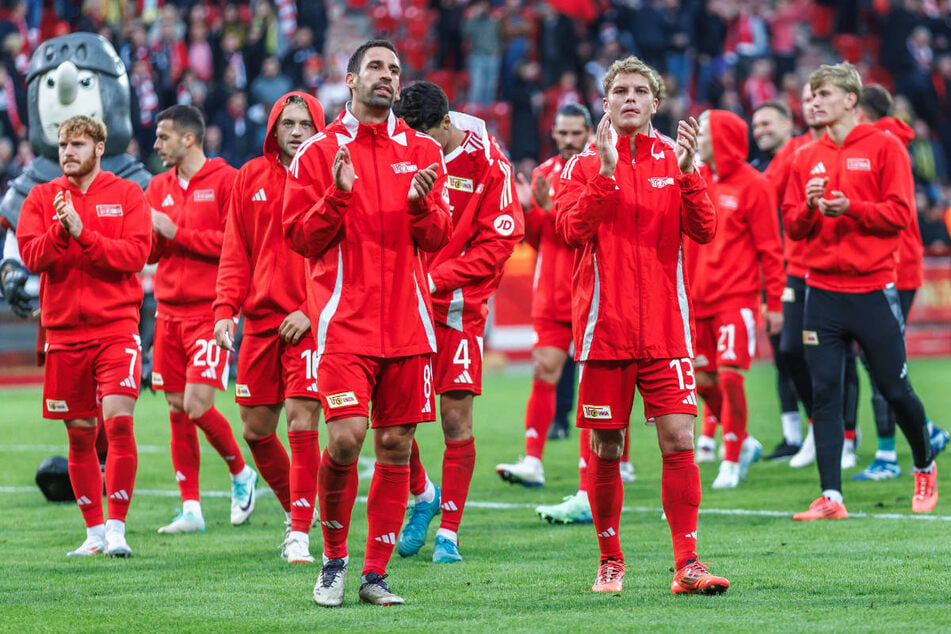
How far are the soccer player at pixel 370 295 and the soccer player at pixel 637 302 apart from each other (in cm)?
66

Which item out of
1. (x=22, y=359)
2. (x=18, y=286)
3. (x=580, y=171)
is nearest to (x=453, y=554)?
(x=580, y=171)

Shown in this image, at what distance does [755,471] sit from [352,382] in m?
5.35

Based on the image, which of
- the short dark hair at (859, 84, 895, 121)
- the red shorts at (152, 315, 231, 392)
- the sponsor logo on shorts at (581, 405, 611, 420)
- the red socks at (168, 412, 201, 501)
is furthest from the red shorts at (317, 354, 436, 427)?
the short dark hair at (859, 84, 895, 121)

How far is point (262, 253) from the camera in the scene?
723 centimetres

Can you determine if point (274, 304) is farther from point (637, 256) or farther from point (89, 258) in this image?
point (637, 256)

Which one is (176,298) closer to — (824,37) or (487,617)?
(487,617)

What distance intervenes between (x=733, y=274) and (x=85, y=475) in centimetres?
439

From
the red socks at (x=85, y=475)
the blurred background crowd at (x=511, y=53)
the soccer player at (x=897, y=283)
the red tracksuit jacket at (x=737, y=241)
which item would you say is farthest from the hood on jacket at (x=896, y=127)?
the blurred background crowd at (x=511, y=53)

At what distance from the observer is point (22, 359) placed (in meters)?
18.7

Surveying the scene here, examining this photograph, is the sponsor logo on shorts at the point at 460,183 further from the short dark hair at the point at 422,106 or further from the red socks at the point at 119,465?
the red socks at the point at 119,465

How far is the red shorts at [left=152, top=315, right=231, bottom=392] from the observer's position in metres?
8.06

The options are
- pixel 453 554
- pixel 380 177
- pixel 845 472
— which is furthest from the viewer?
pixel 845 472

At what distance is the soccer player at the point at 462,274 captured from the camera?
717 cm

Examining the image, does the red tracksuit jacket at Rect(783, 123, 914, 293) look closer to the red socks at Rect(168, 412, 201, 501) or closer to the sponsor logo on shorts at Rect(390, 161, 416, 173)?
the sponsor logo on shorts at Rect(390, 161, 416, 173)
